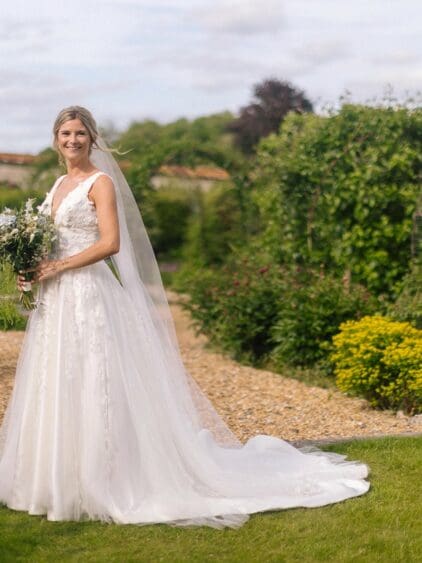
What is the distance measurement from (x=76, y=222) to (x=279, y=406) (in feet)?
10.9

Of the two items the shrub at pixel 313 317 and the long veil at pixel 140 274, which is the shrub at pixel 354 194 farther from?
the long veil at pixel 140 274

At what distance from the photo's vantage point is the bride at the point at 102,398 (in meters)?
4.58

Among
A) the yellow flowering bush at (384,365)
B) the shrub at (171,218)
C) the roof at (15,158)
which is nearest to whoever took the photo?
the yellow flowering bush at (384,365)

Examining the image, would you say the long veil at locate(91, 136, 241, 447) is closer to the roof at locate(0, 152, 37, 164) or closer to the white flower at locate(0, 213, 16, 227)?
the white flower at locate(0, 213, 16, 227)

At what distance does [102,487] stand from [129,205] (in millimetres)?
1471

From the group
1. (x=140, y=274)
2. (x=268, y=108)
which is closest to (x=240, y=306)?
(x=140, y=274)

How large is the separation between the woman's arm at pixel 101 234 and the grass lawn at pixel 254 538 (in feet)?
4.04

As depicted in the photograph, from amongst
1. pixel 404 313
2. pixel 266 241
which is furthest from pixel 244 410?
pixel 266 241

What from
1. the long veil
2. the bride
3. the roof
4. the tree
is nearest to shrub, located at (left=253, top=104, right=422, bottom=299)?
the long veil

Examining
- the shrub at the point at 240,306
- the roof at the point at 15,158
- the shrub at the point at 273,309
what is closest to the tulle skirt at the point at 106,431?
the shrub at the point at 273,309

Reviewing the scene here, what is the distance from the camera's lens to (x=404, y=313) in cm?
866

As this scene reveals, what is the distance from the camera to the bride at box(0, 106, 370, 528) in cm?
458

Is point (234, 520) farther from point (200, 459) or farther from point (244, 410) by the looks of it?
point (244, 410)

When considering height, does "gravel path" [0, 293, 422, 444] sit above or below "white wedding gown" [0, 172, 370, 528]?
below
